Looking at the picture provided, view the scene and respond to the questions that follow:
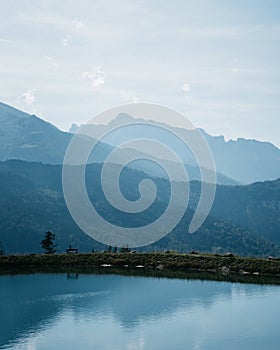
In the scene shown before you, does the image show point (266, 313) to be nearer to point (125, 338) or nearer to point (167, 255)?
point (125, 338)

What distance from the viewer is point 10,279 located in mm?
68000

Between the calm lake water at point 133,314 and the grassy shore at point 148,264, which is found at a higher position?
the grassy shore at point 148,264

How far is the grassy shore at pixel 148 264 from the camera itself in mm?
74625

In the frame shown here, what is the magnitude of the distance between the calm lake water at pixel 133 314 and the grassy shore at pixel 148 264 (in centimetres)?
636

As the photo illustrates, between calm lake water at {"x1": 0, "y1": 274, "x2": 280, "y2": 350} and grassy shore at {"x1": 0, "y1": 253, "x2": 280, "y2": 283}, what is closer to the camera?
calm lake water at {"x1": 0, "y1": 274, "x2": 280, "y2": 350}

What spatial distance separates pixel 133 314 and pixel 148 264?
30598 millimetres

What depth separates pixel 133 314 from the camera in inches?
1933

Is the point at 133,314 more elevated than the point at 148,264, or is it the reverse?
the point at 148,264

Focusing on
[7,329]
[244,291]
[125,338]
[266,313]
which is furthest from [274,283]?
[7,329]

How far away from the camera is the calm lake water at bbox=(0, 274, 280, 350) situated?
130 ft

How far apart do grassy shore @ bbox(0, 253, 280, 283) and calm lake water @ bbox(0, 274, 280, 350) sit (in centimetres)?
636

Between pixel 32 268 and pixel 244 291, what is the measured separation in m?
33.1

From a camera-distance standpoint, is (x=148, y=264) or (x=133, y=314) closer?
(x=133, y=314)

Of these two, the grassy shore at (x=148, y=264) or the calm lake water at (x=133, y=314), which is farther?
the grassy shore at (x=148, y=264)
